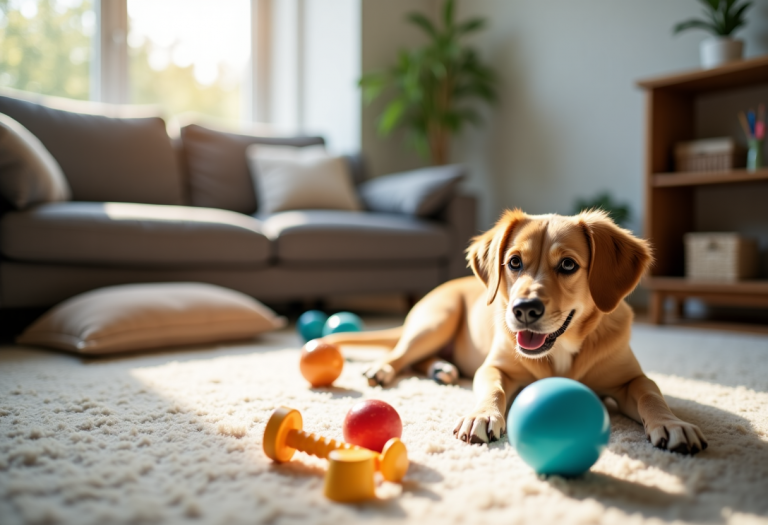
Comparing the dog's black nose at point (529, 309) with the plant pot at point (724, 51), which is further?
the plant pot at point (724, 51)

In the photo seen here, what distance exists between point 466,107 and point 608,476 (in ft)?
16.1

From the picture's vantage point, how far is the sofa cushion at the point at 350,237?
3400mm

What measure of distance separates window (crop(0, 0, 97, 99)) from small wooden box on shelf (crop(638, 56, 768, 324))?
4208mm

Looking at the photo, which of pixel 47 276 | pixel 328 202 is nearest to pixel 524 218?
pixel 47 276

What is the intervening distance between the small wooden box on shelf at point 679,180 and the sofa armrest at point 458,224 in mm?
1125

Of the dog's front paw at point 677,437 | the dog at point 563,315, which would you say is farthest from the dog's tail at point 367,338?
the dog's front paw at point 677,437

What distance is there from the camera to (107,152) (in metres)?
3.68

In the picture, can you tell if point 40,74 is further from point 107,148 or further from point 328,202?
point 328,202

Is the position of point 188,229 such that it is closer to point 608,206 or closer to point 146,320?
point 146,320

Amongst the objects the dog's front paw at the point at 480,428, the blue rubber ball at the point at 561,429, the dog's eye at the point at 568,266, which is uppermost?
the dog's eye at the point at 568,266

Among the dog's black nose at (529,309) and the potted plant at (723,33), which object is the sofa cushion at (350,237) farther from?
the dog's black nose at (529,309)

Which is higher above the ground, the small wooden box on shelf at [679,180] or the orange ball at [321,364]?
the small wooden box on shelf at [679,180]

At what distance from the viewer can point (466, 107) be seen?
563cm

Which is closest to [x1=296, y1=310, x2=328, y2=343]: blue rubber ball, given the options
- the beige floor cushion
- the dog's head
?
the beige floor cushion
